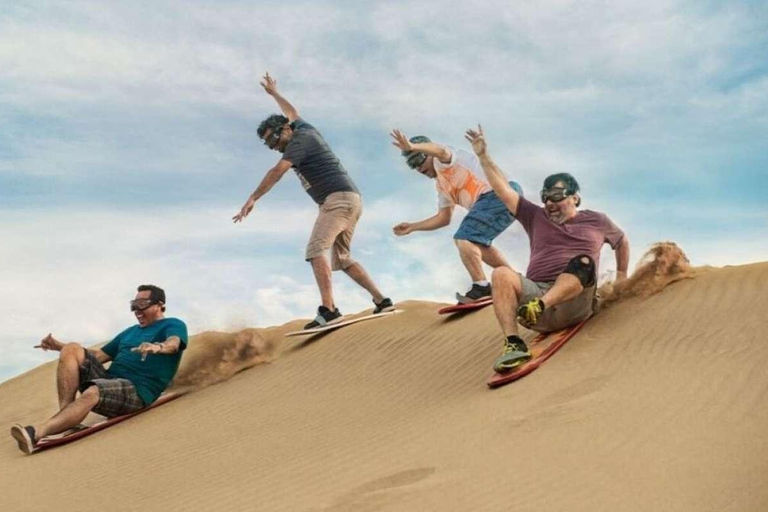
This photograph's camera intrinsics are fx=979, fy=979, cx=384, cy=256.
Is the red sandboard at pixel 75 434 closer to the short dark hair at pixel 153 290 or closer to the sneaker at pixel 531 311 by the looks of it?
the short dark hair at pixel 153 290

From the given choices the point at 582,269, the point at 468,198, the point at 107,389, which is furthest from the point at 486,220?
the point at 107,389

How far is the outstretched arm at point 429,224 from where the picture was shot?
10.2 m

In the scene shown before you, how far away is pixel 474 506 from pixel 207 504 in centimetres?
204

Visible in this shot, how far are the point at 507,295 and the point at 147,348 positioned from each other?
128 inches

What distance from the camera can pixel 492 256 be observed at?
10039 mm

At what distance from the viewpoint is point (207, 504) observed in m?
6.49

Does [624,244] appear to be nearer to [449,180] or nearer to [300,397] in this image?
[449,180]

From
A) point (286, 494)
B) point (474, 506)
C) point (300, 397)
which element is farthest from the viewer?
point (300, 397)

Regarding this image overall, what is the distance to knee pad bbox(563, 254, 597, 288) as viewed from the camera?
775 cm

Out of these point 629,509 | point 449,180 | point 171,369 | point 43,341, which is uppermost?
point 449,180

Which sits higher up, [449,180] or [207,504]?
[449,180]

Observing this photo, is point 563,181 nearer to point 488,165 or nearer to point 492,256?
point 488,165

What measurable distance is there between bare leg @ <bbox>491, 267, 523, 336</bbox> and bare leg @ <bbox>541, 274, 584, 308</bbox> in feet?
0.75

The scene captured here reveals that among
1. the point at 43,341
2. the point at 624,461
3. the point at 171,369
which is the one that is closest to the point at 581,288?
the point at 624,461
